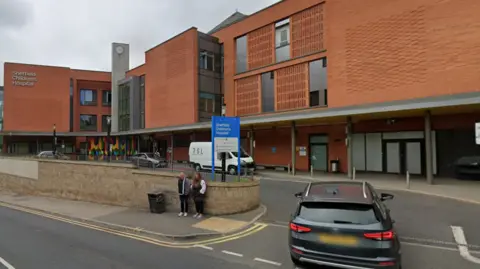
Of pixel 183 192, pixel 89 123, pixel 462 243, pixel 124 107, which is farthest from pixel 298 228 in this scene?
pixel 89 123

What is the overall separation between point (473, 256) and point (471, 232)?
2.12 meters

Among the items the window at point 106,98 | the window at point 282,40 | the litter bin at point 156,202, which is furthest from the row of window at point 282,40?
the window at point 106,98

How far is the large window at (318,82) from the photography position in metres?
24.9

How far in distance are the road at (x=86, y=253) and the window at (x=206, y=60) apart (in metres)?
26.5

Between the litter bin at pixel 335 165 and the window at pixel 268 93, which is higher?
the window at pixel 268 93

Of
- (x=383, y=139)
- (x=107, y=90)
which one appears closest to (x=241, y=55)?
(x=383, y=139)

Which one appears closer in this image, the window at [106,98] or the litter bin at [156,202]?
the litter bin at [156,202]

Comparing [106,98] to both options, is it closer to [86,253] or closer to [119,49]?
[119,49]

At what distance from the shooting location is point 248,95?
103 ft

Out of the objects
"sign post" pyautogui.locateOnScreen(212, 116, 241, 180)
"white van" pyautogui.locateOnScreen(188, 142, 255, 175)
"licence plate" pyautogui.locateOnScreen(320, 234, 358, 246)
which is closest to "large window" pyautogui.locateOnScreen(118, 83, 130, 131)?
"white van" pyautogui.locateOnScreen(188, 142, 255, 175)

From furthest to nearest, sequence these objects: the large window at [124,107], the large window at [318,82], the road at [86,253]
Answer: the large window at [124,107] → the large window at [318,82] → the road at [86,253]

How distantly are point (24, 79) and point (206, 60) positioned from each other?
33.6 metres

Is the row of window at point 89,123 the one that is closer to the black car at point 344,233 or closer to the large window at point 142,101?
the large window at point 142,101

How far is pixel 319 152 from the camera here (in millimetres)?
25219
